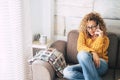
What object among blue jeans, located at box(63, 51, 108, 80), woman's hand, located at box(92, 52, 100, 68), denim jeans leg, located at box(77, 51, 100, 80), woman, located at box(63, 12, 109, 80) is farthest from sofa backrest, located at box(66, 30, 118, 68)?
denim jeans leg, located at box(77, 51, 100, 80)

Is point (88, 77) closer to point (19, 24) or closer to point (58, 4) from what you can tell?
point (19, 24)

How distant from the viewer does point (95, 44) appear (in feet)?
7.93

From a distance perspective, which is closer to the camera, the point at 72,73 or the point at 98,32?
the point at 72,73

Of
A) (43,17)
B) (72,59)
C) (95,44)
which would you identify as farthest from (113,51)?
(43,17)

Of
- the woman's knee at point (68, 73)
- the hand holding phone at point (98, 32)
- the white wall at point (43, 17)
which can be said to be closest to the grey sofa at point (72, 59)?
the woman's knee at point (68, 73)

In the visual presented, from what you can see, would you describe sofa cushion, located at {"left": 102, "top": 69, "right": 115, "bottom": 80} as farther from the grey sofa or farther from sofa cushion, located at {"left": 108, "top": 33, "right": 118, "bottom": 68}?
sofa cushion, located at {"left": 108, "top": 33, "right": 118, "bottom": 68}

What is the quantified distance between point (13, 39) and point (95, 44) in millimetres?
942

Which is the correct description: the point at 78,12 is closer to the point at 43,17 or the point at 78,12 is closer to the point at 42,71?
the point at 43,17

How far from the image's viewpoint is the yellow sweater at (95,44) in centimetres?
240

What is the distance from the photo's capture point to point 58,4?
9.65ft

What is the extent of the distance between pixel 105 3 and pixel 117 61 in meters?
0.78

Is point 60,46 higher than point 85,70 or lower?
higher

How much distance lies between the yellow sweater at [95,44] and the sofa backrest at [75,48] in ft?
0.34

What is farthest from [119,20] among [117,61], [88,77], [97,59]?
[88,77]
